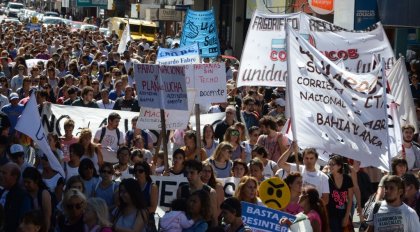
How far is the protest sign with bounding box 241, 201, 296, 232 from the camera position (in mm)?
9586

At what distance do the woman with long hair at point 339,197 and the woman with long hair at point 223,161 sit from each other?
121 cm

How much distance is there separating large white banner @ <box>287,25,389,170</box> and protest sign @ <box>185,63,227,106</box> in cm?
307

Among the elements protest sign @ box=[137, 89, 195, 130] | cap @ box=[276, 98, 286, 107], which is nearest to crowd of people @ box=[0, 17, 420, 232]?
protest sign @ box=[137, 89, 195, 130]

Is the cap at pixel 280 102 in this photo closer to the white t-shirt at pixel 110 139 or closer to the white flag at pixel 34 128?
the white t-shirt at pixel 110 139

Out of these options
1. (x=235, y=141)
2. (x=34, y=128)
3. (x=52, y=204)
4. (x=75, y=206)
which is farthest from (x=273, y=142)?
(x=75, y=206)

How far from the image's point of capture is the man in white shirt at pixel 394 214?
9.53 m

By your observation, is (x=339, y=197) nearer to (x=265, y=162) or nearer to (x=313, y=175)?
(x=313, y=175)

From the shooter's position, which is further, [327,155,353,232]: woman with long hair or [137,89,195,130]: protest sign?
[137,89,195,130]: protest sign

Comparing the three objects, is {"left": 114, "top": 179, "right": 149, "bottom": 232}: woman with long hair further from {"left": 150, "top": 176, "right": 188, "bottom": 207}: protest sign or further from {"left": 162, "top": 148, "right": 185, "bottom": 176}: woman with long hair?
{"left": 162, "top": 148, "right": 185, "bottom": 176}: woman with long hair

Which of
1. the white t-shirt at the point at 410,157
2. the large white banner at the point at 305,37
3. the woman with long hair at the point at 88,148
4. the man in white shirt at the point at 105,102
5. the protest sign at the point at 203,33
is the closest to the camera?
the woman with long hair at the point at 88,148

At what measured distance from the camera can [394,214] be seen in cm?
954

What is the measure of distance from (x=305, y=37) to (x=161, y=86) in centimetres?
322

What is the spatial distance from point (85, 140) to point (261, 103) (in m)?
7.12

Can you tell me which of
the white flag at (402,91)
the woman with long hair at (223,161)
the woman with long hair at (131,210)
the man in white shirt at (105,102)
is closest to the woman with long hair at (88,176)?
the woman with long hair at (131,210)
